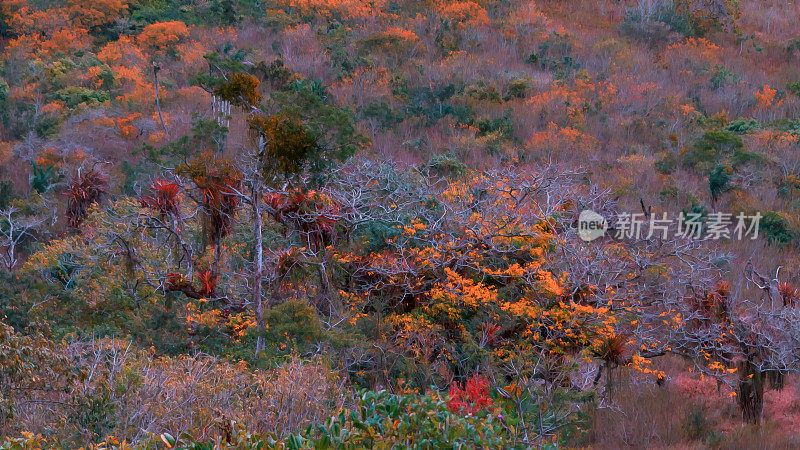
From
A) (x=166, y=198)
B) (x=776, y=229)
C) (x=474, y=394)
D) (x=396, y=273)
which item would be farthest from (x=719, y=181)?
(x=166, y=198)

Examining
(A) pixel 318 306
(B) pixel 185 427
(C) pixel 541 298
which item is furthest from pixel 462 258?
(B) pixel 185 427

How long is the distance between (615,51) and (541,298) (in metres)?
20.4

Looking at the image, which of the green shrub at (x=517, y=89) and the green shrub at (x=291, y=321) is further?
the green shrub at (x=517, y=89)

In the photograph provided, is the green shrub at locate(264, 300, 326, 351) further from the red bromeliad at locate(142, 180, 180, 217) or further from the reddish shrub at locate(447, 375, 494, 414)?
the red bromeliad at locate(142, 180, 180, 217)

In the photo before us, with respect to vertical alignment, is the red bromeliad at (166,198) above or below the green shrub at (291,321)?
above

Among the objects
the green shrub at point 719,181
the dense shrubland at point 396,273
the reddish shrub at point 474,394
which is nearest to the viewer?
the dense shrubland at point 396,273

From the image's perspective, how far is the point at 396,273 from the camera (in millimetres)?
9312

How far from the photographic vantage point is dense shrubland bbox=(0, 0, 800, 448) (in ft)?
19.6

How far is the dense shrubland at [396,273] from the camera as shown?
5.97m

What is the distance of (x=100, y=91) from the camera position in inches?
968

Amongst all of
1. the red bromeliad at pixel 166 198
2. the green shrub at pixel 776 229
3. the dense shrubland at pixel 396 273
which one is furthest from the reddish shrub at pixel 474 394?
the green shrub at pixel 776 229

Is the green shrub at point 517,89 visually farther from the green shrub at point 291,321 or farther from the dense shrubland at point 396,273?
the green shrub at point 291,321

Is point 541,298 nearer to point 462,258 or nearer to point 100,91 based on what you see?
point 462,258

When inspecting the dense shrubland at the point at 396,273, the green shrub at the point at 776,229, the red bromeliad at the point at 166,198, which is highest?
the red bromeliad at the point at 166,198
